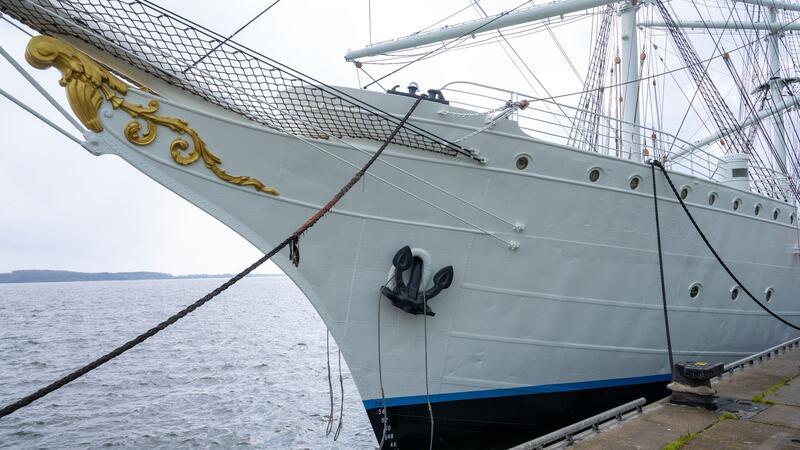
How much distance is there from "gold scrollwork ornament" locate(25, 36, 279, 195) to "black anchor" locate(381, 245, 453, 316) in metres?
1.80

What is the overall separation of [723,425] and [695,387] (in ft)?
2.21

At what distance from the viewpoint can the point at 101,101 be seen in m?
4.09

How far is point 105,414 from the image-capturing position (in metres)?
11.2

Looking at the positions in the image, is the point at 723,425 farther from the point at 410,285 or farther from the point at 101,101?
the point at 101,101

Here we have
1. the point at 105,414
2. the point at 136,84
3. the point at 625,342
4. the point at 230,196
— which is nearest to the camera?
the point at 136,84

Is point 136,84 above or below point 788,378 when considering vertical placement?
above

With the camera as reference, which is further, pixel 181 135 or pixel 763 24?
pixel 763 24

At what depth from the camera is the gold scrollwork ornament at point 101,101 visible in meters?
3.84

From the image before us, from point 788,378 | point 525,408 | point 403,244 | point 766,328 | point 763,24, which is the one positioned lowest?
point 525,408

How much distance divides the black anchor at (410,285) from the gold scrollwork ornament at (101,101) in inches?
70.7

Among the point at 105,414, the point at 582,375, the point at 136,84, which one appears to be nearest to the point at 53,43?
the point at 136,84

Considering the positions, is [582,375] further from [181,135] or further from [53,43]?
[53,43]

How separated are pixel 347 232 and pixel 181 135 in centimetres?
173

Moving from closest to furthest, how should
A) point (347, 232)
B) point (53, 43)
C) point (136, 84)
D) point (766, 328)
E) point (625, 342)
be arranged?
point (53, 43), point (136, 84), point (347, 232), point (625, 342), point (766, 328)
